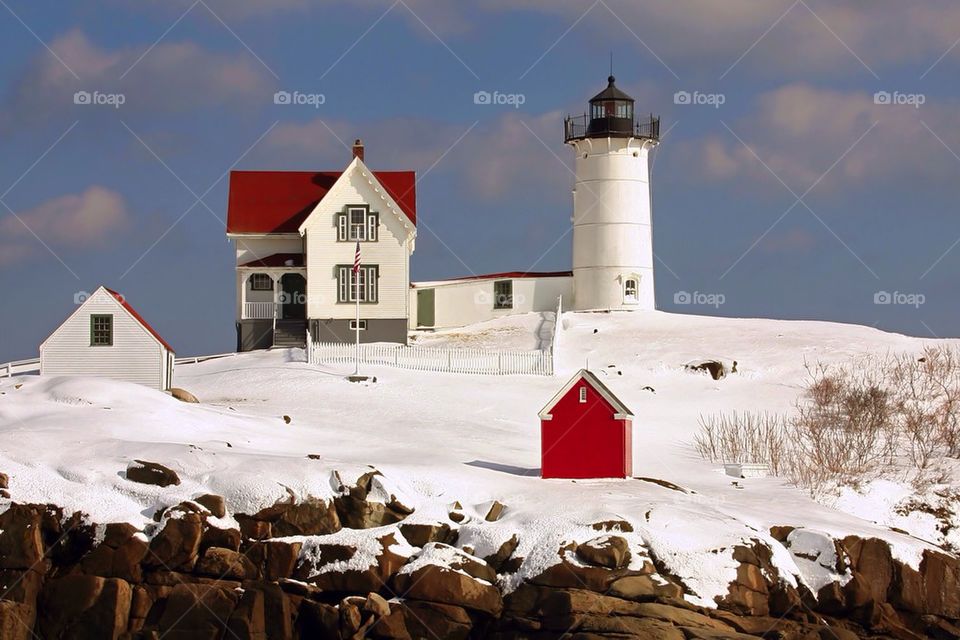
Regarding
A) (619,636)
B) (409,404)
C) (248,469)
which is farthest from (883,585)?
(409,404)

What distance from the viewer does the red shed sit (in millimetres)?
30484

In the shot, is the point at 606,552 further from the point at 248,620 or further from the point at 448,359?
the point at 448,359

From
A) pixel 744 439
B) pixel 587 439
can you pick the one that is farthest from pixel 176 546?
pixel 744 439

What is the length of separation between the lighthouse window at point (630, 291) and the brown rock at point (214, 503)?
1218 inches

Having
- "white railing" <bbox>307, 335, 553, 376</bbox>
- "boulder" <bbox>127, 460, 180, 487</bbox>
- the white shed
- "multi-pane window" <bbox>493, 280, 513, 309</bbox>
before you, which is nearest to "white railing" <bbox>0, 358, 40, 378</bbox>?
the white shed

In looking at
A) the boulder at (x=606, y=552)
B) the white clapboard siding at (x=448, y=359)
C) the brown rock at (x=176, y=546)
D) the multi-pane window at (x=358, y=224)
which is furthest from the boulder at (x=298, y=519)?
the multi-pane window at (x=358, y=224)

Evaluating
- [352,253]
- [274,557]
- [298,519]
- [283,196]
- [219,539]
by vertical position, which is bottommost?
[274,557]

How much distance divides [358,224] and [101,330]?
40.4 feet

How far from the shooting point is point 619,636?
2353 centimetres

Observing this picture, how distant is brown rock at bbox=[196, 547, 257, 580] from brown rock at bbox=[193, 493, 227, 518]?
902 mm

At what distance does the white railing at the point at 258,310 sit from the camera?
5056 centimetres

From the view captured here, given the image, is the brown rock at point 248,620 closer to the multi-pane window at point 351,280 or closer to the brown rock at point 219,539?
the brown rock at point 219,539

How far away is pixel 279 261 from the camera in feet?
165

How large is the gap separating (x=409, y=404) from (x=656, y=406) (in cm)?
714
